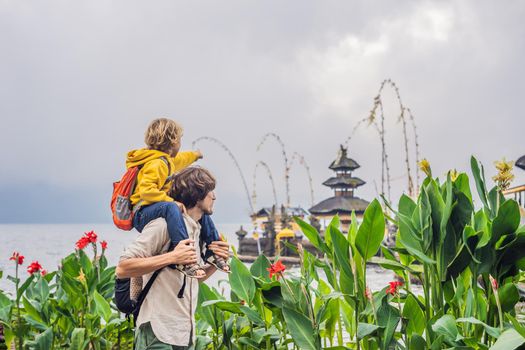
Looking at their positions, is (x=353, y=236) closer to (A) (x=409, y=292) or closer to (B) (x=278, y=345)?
(A) (x=409, y=292)

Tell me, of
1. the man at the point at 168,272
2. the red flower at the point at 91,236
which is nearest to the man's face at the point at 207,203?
the man at the point at 168,272

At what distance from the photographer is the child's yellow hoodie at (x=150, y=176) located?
2.23 m

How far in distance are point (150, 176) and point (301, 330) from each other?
2.71ft

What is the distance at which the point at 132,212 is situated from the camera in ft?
7.66

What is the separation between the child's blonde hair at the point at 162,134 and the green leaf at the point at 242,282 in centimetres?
73

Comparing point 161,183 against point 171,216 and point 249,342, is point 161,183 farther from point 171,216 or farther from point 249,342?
point 249,342

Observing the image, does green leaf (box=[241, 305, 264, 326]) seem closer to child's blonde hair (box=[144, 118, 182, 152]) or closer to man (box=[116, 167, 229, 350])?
man (box=[116, 167, 229, 350])

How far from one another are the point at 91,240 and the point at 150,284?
132 cm

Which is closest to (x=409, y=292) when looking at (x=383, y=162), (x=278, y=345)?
(x=278, y=345)

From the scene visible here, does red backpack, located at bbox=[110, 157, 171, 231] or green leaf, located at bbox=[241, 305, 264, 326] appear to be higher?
red backpack, located at bbox=[110, 157, 171, 231]

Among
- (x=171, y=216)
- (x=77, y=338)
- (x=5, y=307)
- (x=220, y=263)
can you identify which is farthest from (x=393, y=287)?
(x=5, y=307)

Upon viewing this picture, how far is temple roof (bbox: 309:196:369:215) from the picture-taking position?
108ft

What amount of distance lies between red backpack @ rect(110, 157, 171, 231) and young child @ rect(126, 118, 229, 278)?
17mm

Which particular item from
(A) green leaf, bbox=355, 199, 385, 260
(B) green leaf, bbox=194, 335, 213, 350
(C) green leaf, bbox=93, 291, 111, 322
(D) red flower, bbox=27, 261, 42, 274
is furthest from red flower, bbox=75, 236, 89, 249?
(A) green leaf, bbox=355, 199, 385, 260
